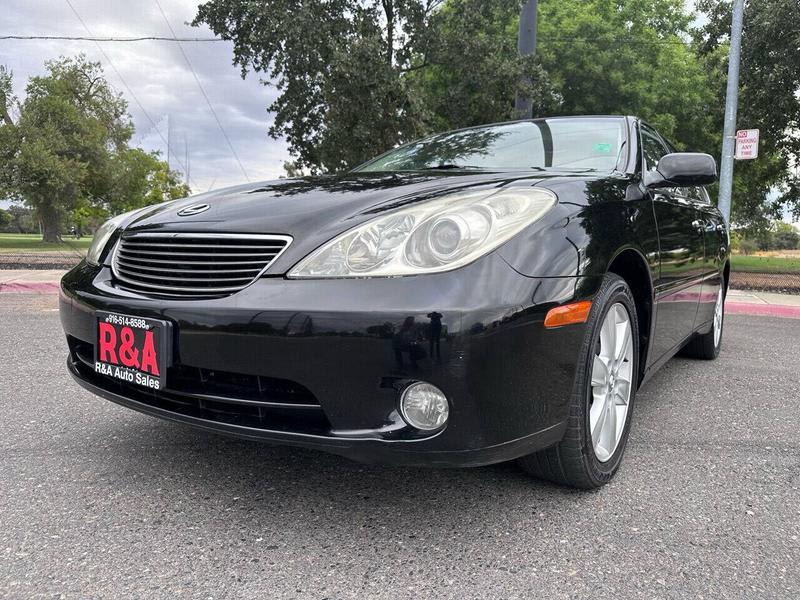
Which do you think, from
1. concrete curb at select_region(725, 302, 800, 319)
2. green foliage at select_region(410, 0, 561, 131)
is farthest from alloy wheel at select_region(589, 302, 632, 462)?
green foliage at select_region(410, 0, 561, 131)

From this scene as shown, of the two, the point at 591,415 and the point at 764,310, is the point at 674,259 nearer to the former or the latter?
the point at 591,415

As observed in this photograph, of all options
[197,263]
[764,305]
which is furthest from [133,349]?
[764,305]

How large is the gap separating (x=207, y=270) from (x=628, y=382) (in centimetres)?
148

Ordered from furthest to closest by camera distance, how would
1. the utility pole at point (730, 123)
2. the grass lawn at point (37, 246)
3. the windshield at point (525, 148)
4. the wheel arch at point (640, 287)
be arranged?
the grass lawn at point (37, 246), the utility pole at point (730, 123), the windshield at point (525, 148), the wheel arch at point (640, 287)

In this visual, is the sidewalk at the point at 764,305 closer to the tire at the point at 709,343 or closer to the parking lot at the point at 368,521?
the tire at the point at 709,343

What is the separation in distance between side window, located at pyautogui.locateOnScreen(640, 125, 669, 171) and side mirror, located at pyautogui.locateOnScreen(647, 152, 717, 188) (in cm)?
9

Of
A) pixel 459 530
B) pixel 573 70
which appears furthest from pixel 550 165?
pixel 573 70

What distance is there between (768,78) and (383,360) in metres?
12.4

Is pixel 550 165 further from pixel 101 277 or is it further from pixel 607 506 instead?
pixel 101 277

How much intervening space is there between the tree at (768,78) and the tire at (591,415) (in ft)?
35.4

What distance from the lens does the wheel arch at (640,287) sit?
86.9 inches

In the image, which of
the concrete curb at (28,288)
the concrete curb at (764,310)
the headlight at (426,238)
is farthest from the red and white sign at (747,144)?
the concrete curb at (28,288)

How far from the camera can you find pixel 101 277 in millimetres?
2168

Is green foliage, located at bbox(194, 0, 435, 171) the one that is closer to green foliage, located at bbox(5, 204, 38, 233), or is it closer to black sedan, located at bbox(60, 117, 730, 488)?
black sedan, located at bbox(60, 117, 730, 488)
